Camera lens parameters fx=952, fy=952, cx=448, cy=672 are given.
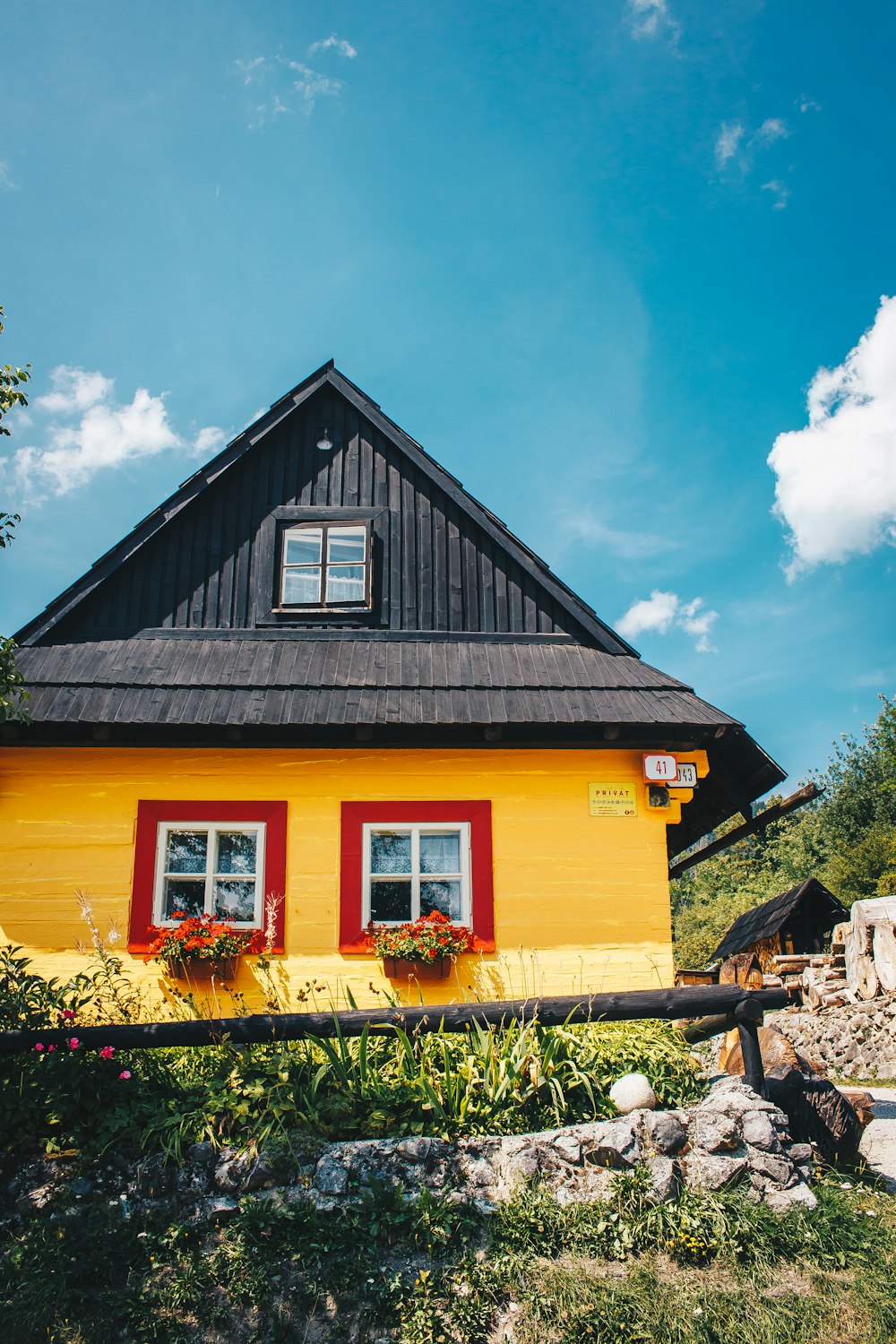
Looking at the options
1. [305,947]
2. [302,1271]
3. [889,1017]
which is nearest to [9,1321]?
[302,1271]

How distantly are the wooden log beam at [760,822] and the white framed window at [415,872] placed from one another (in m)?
3.18

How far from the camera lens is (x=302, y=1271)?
17.3 feet

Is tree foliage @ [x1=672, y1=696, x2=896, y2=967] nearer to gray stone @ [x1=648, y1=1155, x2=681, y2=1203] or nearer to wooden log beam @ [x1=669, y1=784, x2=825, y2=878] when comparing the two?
wooden log beam @ [x1=669, y1=784, x2=825, y2=878]

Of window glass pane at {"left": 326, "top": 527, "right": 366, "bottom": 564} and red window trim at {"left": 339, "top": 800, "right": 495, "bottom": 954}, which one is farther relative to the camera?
window glass pane at {"left": 326, "top": 527, "right": 366, "bottom": 564}

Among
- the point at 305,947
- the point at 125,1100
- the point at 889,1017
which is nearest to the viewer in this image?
the point at 125,1100

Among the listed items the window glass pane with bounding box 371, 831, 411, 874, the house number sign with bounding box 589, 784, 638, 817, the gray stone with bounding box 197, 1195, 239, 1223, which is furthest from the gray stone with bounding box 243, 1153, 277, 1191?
the house number sign with bounding box 589, 784, 638, 817

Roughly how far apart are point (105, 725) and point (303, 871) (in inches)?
89.3

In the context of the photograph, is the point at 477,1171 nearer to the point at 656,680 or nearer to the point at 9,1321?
the point at 9,1321

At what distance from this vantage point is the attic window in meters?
10.4

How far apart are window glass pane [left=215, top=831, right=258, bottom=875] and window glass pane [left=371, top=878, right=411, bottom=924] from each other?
1163mm

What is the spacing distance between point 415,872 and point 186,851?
2143mm

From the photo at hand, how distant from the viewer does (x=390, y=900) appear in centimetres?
882

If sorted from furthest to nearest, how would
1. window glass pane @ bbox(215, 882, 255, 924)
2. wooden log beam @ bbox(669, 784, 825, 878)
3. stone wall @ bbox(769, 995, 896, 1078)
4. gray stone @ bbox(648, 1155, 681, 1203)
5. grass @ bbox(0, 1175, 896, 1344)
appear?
1. stone wall @ bbox(769, 995, 896, 1078)
2. wooden log beam @ bbox(669, 784, 825, 878)
3. window glass pane @ bbox(215, 882, 255, 924)
4. gray stone @ bbox(648, 1155, 681, 1203)
5. grass @ bbox(0, 1175, 896, 1344)

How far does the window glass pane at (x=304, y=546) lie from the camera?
10547mm
